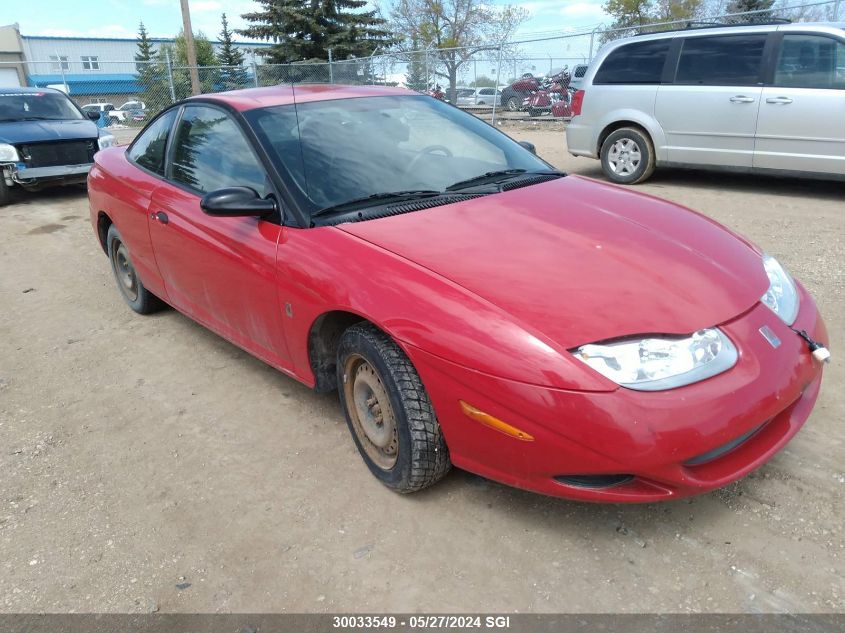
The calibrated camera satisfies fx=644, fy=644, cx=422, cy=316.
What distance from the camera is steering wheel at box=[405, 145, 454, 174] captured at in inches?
121

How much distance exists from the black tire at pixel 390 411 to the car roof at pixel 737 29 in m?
6.70

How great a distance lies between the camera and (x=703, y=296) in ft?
7.35

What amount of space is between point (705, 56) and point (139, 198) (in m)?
6.51

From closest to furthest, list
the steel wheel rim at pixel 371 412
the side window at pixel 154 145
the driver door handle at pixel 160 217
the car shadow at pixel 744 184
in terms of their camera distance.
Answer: the steel wheel rim at pixel 371 412
the driver door handle at pixel 160 217
the side window at pixel 154 145
the car shadow at pixel 744 184

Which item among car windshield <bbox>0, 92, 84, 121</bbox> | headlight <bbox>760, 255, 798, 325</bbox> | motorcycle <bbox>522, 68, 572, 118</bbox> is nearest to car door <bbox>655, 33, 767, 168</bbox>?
headlight <bbox>760, 255, 798, 325</bbox>

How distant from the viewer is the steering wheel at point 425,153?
3.08 m

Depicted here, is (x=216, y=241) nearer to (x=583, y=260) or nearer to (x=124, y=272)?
(x=583, y=260)

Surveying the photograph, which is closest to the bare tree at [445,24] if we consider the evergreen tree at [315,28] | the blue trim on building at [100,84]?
the evergreen tree at [315,28]

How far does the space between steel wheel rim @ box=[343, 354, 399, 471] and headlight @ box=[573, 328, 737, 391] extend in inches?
32.9

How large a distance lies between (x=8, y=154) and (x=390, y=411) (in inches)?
343

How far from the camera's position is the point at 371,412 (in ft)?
8.70

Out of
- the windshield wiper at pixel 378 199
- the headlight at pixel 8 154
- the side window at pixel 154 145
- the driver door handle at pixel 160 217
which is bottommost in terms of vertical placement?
the headlight at pixel 8 154

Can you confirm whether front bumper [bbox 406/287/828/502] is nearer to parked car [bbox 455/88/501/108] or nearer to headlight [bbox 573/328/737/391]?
headlight [bbox 573/328/737/391]

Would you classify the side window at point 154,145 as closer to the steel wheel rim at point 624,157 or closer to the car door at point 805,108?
the steel wheel rim at point 624,157
